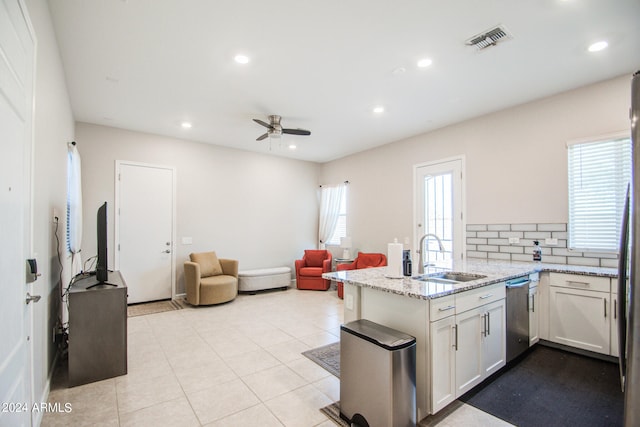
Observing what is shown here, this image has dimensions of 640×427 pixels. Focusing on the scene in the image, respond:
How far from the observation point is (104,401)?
233cm

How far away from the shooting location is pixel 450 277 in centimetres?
289

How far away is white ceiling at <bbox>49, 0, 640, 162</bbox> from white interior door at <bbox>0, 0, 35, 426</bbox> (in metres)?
1.09

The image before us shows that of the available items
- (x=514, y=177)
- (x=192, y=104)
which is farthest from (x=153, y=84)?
(x=514, y=177)

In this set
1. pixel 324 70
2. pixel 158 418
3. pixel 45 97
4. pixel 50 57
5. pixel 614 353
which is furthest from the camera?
pixel 324 70

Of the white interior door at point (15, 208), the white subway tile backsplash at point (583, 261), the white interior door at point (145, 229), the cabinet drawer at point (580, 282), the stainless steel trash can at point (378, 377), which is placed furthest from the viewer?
the white interior door at point (145, 229)

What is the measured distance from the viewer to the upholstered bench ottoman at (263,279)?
19.3 feet

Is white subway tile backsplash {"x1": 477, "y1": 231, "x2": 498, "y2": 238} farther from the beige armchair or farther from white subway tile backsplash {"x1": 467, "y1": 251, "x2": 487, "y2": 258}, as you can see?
the beige armchair

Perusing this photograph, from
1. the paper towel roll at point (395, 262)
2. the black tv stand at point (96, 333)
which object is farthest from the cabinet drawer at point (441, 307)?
the black tv stand at point (96, 333)

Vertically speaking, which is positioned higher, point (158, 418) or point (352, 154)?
point (352, 154)

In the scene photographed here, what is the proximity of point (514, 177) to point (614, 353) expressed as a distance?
218cm

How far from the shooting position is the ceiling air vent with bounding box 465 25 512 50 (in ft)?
8.13

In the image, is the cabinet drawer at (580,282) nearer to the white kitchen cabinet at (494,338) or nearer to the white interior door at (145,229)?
the white kitchen cabinet at (494,338)

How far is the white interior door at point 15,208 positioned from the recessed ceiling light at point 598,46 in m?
4.14

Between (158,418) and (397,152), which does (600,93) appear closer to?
(397,152)
